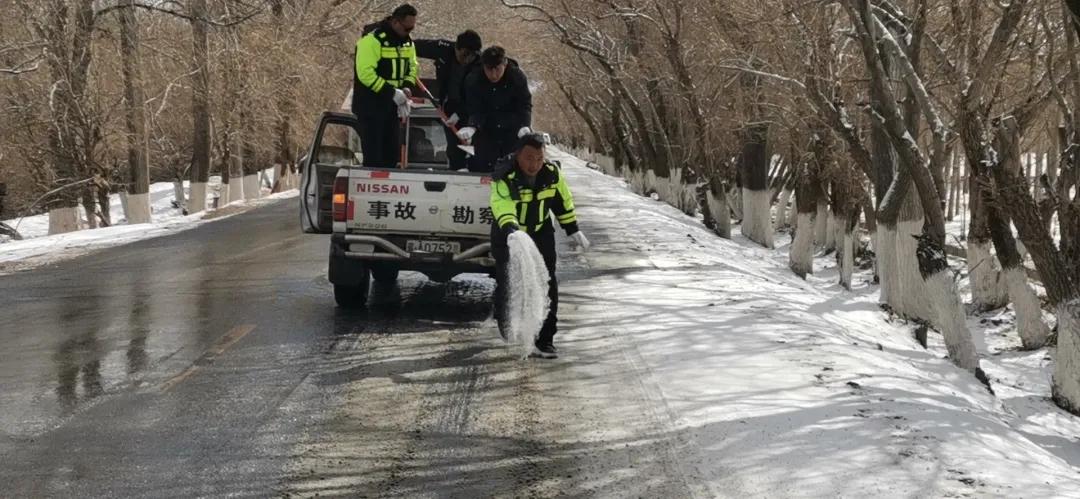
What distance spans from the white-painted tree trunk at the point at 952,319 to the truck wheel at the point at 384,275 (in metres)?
6.39

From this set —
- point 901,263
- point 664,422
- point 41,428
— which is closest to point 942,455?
point 664,422

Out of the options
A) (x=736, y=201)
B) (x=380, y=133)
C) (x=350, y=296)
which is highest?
(x=380, y=133)

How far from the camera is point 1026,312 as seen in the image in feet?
58.1

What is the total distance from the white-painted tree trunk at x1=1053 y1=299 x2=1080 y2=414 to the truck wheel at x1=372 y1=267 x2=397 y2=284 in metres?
7.42

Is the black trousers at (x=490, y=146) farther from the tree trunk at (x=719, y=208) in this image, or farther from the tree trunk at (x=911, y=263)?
the tree trunk at (x=719, y=208)

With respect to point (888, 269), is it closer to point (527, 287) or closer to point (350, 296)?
point (350, 296)

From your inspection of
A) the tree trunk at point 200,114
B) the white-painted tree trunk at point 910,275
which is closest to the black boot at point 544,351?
the white-painted tree trunk at point 910,275

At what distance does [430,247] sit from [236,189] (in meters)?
30.2

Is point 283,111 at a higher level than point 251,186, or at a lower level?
higher

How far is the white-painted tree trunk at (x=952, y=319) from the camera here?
42.9 ft

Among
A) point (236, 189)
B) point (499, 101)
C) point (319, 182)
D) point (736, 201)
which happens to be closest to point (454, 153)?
point (499, 101)

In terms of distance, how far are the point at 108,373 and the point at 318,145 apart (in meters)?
4.30

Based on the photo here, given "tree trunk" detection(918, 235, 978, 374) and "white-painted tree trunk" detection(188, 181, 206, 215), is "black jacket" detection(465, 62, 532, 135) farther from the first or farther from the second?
"white-painted tree trunk" detection(188, 181, 206, 215)

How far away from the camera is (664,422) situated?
7121 millimetres
